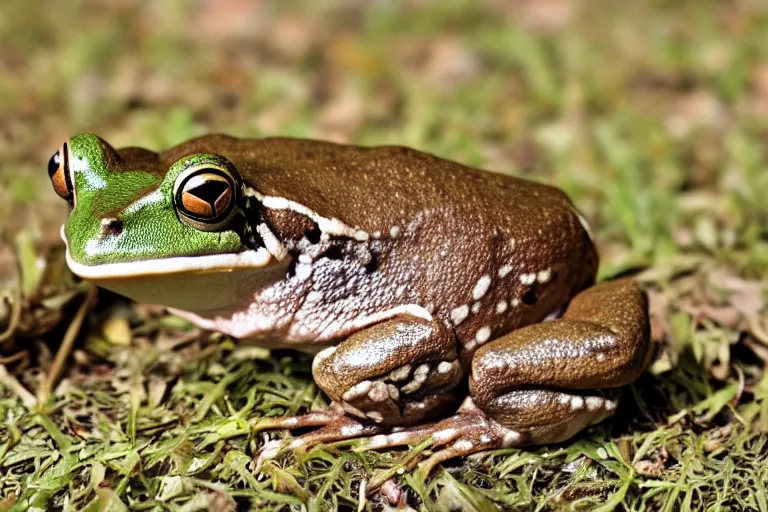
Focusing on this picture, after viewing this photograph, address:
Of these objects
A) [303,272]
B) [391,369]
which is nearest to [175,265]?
[303,272]

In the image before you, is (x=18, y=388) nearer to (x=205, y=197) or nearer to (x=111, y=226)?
(x=111, y=226)

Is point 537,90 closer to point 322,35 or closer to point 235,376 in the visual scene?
point 322,35

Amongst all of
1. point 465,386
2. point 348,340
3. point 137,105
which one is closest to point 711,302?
point 465,386

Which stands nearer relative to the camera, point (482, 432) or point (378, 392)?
point (378, 392)

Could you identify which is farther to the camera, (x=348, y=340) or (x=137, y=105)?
(x=137, y=105)

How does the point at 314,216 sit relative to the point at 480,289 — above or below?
above

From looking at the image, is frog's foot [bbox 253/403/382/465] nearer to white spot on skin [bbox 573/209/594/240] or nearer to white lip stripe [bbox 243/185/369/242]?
white lip stripe [bbox 243/185/369/242]
